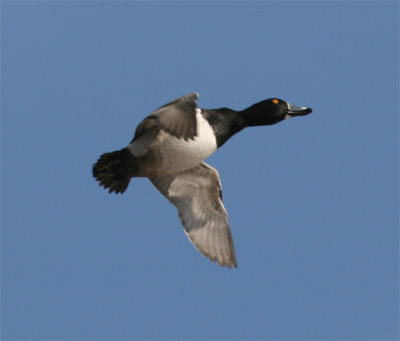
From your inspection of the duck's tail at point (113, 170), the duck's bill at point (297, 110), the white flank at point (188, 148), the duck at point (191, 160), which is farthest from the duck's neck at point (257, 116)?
the duck's tail at point (113, 170)

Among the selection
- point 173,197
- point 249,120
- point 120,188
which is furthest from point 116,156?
point 249,120

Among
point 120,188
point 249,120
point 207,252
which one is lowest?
point 207,252

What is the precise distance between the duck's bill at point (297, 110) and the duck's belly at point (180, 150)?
145cm

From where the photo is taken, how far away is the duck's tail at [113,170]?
900 centimetres

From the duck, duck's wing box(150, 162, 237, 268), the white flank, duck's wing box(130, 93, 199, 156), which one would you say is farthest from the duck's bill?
duck's wing box(130, 93, 199, 156)

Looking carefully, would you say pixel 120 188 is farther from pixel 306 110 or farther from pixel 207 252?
pixel 306 110

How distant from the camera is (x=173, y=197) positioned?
9.79 metres

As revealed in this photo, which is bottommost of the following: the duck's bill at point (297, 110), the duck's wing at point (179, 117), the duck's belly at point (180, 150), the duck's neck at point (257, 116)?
the duck's wing at point (179, 117)

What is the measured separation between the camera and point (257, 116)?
9438mm

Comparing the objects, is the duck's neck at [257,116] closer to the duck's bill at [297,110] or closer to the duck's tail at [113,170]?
the duck's bill at [297,110]

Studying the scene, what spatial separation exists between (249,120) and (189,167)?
109 cm

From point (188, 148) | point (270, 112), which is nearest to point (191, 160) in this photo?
point (188, 148)

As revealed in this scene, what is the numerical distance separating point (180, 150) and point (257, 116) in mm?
1379

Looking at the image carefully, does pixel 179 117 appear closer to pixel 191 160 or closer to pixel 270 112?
pixel 191 160
